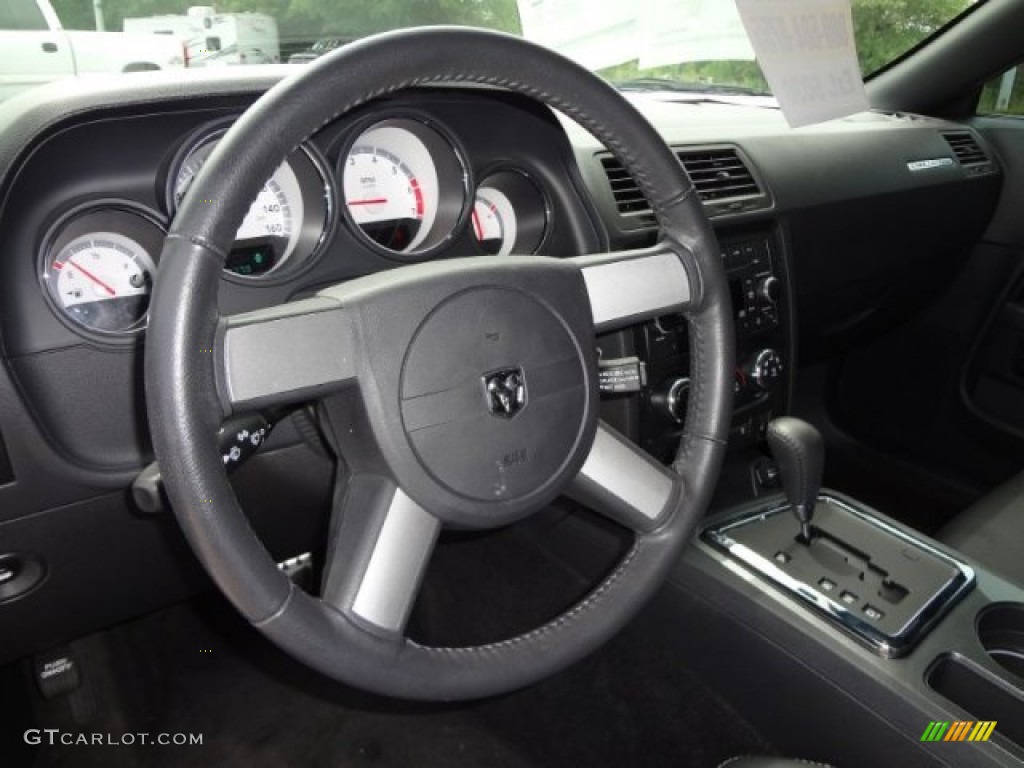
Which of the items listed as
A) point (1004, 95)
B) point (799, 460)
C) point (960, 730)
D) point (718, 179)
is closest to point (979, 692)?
point (960, 730)

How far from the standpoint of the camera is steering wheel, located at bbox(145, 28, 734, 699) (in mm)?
731

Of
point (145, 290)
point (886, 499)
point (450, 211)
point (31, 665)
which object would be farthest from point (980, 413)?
point (31, 665)

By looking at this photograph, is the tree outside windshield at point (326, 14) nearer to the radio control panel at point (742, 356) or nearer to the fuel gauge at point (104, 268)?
the fuel gauge at point (104, 268)

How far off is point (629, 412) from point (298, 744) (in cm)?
93

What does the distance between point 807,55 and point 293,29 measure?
89 cm

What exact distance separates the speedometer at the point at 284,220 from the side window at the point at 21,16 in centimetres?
30

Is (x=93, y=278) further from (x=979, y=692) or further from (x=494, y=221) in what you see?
(x=979, y=692)

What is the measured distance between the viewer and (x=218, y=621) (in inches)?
76.8

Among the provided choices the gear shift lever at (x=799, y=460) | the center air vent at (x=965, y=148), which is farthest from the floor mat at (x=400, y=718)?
the center air vent at (x=965, y=148)

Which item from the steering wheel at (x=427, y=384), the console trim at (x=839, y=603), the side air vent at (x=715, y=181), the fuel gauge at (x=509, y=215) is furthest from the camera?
the side air vent at (x=715, y=181)

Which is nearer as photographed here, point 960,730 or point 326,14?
point 960,730

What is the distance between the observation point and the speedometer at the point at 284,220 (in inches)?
45.8

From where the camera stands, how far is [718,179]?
1690 mm

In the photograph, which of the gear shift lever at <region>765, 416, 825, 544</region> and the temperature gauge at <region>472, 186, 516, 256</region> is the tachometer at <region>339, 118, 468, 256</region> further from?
the gear shift lever at <region>765, 416, 825, 544</region>
